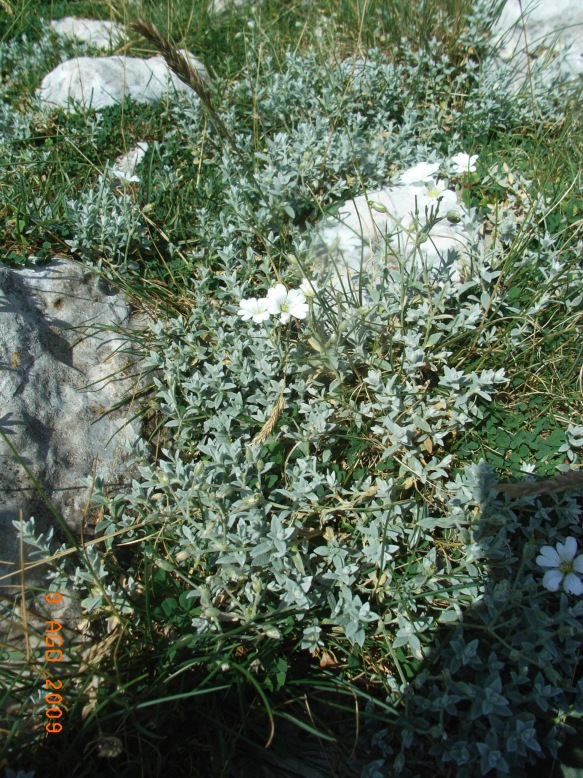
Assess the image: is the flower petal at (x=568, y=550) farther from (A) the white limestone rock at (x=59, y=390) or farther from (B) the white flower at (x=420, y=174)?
(A) the white limestone rock at (x=59, y=390)

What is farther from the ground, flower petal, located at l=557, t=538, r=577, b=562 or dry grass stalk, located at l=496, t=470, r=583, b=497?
dry grass stalk, located at l=496, t=470, r=583, b=497

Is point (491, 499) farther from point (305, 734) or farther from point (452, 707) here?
point (305, 734)

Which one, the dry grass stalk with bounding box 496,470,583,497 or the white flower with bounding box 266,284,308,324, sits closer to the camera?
the dry grass stalk with bounding box 496,470,583,497

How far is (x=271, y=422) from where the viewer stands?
2.39 m

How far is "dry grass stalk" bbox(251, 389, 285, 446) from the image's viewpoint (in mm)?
2387

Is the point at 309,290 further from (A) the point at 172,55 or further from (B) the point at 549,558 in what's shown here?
(B) the point at 549,558

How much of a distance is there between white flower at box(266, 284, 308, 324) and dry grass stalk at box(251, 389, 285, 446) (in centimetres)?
35

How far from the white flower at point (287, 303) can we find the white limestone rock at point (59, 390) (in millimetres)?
846

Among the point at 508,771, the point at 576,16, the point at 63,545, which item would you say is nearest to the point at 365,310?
the point at 63,545

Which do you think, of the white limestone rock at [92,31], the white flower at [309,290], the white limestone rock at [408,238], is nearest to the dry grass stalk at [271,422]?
the white flower at [309,290]

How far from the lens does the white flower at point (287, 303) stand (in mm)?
2570
